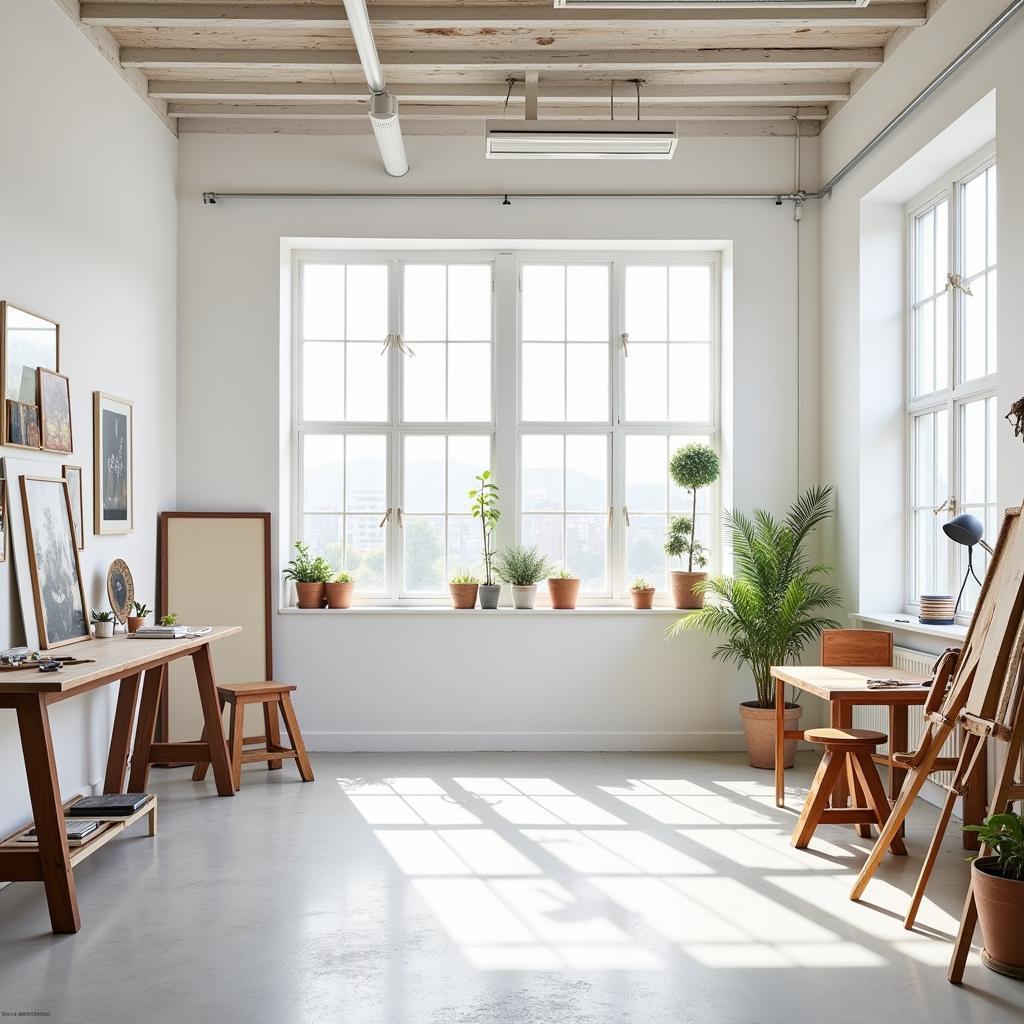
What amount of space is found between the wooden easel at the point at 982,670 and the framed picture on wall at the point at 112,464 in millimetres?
4124

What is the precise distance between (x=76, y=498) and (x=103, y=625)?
Result: 0.66 metres

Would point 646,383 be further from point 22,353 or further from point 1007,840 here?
point 1007,840

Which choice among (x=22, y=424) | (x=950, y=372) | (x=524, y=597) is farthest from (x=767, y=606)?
(x=22, y=424)

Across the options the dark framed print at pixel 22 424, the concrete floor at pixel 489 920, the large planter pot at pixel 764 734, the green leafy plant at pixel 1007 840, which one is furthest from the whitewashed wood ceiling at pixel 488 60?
the concrete floor at pixel 489 920

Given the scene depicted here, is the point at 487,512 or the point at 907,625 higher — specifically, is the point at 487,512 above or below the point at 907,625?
above

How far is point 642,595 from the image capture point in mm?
6676

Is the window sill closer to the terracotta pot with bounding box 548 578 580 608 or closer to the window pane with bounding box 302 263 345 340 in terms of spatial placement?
the terracotta pot with bounding box 548 578 580 608

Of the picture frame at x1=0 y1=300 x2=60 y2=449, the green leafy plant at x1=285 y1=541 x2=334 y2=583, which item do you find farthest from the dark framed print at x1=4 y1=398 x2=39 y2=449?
the green leafy plant at x1=285 y1=541 x2=334 y2=583

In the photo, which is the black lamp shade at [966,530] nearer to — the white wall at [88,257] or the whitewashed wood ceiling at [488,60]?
the whitewashed wood ceiling at [488,60]

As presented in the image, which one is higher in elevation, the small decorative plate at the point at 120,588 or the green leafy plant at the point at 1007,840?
the small decorative plate at the point at 120,588

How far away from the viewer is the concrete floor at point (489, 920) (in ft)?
9.77

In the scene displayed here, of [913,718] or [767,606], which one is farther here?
[767,606]

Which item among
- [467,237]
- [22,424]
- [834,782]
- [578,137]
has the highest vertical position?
[578,137]

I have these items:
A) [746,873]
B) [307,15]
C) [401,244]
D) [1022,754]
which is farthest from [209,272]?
[1022,754]
